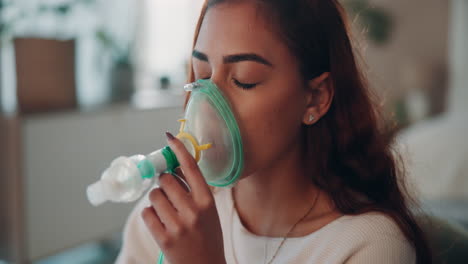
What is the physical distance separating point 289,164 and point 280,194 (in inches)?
2.8

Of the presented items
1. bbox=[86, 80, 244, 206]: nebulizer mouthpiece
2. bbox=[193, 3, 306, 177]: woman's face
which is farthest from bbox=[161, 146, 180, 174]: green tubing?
bbox=[193, 3, 306, 177]: woman's face

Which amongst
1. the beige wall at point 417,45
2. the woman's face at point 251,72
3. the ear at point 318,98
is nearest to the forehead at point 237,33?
the woman's face at point 251,72

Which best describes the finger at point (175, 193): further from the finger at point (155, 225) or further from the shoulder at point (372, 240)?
the shoulder at point (372, 240)

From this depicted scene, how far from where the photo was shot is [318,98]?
0.89m

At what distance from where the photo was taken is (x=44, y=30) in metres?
2.37

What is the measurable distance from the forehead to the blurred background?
312 millimetres

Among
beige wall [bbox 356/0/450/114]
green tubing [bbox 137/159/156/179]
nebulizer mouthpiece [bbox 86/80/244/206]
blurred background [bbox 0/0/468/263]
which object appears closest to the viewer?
green tubing [bbox 137/159/156/179]

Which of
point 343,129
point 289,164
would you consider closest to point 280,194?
point 289,164

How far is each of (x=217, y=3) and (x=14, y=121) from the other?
138 cm

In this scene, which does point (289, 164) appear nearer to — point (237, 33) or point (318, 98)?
point (318, 98)

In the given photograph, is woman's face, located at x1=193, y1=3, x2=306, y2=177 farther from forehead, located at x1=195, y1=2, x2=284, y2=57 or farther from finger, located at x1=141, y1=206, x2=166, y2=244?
finger, located at x1=141, y1=206, x2=166, y2=244

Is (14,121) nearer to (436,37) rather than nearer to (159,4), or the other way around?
(159,4)

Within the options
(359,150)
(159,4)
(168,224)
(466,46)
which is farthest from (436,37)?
(168,224)

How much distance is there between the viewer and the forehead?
77 cm
